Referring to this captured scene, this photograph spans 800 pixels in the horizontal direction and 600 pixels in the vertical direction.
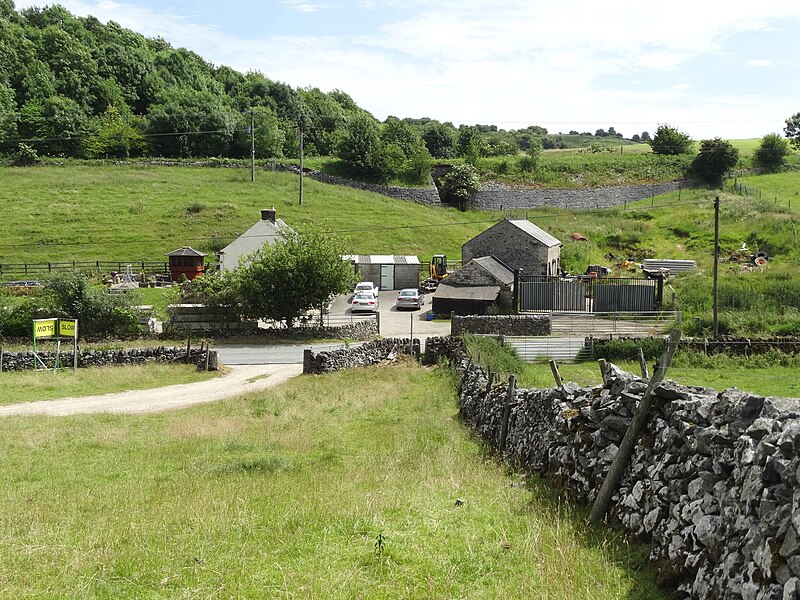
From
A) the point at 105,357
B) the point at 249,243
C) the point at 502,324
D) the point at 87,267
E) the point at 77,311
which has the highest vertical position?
the point at 249,243

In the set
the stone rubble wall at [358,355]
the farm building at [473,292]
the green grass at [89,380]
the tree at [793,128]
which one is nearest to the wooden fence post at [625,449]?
the stone rubble wall at [358,355]

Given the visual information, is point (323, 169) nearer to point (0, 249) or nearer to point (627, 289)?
point (0, 249)

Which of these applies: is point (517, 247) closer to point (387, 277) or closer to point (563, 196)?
point (387, 277)

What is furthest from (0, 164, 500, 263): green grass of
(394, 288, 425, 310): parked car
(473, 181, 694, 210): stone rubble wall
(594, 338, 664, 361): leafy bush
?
(594, 338, 664, 361): leafy bush

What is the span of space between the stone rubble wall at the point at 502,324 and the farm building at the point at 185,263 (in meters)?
23.9

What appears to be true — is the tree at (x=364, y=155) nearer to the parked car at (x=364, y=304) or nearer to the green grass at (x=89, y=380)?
the parked car at (x=364, y=304)

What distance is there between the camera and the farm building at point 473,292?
145 feet

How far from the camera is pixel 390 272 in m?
56.3

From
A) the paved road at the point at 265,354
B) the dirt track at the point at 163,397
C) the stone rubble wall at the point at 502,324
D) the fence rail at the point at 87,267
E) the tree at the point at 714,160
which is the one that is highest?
the tree at the point at 714,160

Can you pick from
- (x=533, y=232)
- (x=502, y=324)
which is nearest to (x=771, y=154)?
(x=533, y=232)

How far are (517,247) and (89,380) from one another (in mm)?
32129

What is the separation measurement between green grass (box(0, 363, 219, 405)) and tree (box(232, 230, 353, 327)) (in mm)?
9049

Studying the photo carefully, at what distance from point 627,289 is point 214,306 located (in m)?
25.3

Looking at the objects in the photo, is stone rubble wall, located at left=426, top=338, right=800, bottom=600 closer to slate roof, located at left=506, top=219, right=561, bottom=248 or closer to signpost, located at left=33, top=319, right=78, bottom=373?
signpost, located at left=33, top=319, right=78, bottom=373
